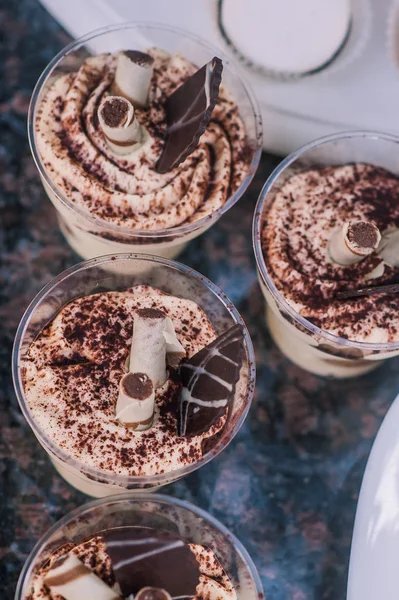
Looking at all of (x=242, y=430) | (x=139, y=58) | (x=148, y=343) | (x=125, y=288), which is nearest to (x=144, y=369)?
(x=148, y=343)

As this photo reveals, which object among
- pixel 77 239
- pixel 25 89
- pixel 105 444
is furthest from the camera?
pixel 25 89

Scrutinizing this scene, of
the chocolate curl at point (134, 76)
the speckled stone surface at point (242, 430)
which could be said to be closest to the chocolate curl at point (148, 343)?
the speckled stone surface at point (242, 430)

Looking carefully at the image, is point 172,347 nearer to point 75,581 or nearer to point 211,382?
point 211,382

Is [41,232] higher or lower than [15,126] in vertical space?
lower

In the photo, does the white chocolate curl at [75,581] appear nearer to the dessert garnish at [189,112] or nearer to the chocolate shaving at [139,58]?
the dessert garnish at [189,112]

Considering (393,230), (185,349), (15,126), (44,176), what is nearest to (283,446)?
(185,349)

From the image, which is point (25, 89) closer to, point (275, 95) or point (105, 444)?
point (275, 95)

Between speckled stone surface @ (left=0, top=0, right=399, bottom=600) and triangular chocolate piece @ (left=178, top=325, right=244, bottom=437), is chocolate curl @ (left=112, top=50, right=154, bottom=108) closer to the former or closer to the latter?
speckled stone surface @ (left=0, top=0, right=399, bottom=600)

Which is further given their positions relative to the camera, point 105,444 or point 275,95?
point 275,95
